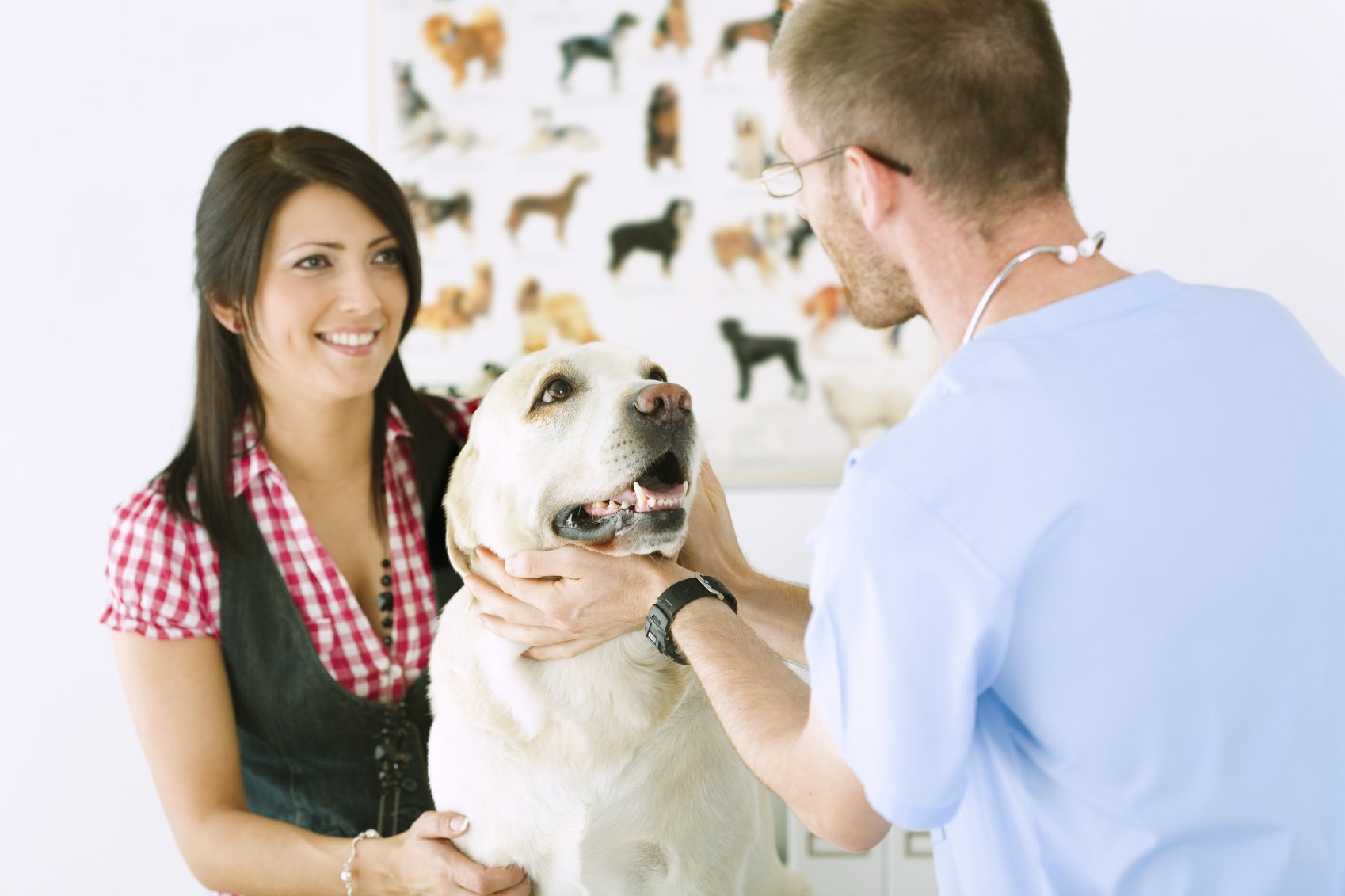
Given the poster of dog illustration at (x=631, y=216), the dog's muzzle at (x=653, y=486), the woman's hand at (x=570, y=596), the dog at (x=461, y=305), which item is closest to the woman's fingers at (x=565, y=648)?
the woman's hand at (x=570, y=596)

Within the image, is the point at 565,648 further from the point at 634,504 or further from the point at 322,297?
the point at 322,297

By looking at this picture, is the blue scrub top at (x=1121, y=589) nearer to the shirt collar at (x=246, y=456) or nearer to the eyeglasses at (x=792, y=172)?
the eyeglasses at (x=792, y=172)

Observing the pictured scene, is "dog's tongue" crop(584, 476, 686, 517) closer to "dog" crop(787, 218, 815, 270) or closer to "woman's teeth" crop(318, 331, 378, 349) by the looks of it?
"woman's teeth" crop(318, 331, 378, 349)

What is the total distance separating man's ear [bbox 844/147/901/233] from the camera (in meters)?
0.98

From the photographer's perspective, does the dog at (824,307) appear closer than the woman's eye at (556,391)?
No

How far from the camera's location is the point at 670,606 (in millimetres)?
1285

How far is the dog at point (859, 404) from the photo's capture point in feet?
9.01

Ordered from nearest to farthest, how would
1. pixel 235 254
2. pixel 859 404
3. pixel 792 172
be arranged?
pixel 792 172 → pixel 235 254 → pixel 859 404

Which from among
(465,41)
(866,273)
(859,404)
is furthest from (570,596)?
(465,41)

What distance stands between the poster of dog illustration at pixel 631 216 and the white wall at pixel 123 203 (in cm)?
14

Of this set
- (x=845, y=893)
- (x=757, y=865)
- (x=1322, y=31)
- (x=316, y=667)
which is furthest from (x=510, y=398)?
(x=1322, y=31)

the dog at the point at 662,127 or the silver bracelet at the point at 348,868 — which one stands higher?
the dog at the point at 662,127

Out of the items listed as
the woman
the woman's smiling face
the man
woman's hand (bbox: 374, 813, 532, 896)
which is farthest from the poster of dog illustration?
the man

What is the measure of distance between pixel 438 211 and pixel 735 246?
2.54 ft
